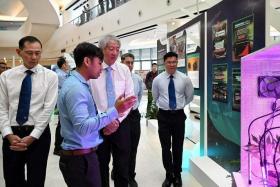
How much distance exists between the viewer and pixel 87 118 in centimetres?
172

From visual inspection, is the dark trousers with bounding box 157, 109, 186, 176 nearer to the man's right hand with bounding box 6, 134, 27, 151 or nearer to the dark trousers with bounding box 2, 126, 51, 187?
the dark trousers with bounding box 2, 126, 51, 187

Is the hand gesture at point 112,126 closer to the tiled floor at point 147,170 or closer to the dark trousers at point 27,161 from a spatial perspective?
the dark trousers at point 27,161

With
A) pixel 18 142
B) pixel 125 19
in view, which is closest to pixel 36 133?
pixel 18 142

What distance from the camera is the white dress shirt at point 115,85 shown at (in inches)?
93.9

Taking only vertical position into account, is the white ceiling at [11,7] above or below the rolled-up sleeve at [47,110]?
above

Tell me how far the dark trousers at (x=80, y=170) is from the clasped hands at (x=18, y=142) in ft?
1.71

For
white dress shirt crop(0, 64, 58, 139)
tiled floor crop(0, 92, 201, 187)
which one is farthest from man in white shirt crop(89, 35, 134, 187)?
tiled floor crop(0, 92, 201, 187)

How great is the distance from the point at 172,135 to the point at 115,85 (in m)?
1.37

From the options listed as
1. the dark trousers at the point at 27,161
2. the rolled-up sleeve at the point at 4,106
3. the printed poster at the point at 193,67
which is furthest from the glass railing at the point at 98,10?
the dark trousers at the point at 27,161

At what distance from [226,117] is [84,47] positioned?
6.56 ft

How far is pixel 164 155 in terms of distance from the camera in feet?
11.7

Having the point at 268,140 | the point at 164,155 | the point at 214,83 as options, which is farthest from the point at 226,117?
the point at 268,140

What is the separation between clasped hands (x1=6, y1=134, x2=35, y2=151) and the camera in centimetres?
223

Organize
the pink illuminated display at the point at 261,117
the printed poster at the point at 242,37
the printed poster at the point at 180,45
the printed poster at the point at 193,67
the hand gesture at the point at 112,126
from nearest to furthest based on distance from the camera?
the pink illuminated display at the point at 261,117 → the hand gesture at the point at 112,126 → the printed poster at the point at 242,37 → the printed poster at the point at 193,67 → the printed poster at the point at 180,45
